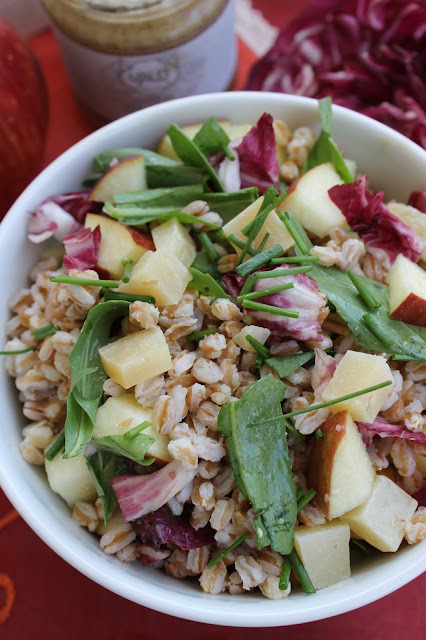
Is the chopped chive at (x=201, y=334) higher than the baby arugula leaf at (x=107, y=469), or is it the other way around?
the chopped chive at (x=201, y=334)

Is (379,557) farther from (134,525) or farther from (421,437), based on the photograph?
(134,525)

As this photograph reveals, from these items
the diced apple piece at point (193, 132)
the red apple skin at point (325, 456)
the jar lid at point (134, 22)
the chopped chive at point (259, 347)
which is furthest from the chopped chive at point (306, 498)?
the jar lid at point (134, 22)

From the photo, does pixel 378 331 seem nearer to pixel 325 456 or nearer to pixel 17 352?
pixel 325 456

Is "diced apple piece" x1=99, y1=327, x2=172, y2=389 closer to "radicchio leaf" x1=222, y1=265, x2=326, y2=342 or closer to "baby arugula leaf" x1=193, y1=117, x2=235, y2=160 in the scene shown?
"radicchio leaf" x1=222, y1=265, x2=326, y2=342

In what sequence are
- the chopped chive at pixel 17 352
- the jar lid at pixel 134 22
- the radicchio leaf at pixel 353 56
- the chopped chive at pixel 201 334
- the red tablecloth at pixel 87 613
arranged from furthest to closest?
the radicchio leaf at pixel 353 56
the jar lid at pixel 134 22
the red tablecloth at pixel 87 613
the chopped chive at pixel 17 352
the chopped chive at pixel 201 334

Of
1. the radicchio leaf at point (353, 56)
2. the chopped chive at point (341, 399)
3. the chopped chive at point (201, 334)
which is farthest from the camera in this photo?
the radicchio leaf at point (353, 56)

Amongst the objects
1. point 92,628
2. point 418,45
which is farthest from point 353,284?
point 418,45

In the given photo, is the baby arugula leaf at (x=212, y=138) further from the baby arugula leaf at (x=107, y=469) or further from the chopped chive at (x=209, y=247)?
the baby arugula leaf at (x=107, y=469)

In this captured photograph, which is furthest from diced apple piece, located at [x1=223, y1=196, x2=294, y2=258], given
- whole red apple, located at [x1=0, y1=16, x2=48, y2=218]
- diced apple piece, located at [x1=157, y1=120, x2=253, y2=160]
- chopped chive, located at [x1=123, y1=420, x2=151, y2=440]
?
whole red apple, located at [x1=0, y1=16, x2=48, y2=218]
